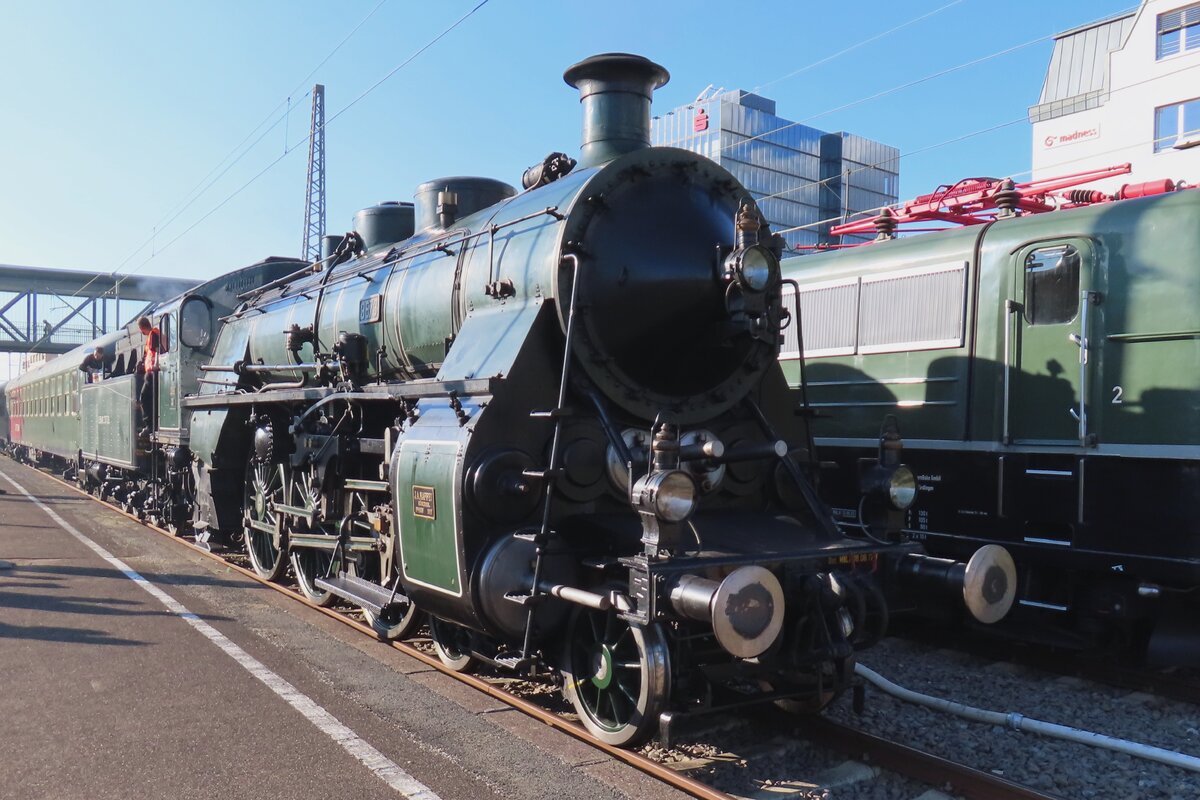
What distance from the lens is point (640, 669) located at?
4383 mm

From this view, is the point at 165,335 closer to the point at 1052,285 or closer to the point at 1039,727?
the point at 1052,285

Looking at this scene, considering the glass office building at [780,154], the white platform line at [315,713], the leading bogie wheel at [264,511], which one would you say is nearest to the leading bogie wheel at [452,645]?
the white platform line at [315,713]

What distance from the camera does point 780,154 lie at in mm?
61781

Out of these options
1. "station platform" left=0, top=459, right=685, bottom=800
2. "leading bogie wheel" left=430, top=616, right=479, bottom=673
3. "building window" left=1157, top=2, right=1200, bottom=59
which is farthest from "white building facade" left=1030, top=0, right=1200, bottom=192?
"station platform" left=0, top=459, right=685, bottom=800

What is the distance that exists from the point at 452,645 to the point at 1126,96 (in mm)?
34236

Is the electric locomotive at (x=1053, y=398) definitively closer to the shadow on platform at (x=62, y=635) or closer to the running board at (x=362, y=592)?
the running board at (x=362, y=592)

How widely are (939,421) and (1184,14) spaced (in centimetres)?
3010

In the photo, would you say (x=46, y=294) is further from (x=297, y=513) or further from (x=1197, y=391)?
(x=1197, y=391)

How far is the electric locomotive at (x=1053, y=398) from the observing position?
6.06 m

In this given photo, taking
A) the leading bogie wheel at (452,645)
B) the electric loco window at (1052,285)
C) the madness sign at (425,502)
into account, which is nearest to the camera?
the madness sign at (425,502)

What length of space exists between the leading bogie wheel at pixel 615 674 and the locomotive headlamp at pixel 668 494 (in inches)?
21.1

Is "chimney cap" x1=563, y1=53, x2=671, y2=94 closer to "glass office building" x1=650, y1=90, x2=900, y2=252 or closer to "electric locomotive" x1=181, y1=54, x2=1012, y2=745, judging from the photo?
"electric locomotive" x1=181, y1=54, x2=1012, y2=745

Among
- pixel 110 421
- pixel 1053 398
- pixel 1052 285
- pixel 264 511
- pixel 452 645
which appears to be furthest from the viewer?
pixel 110 421

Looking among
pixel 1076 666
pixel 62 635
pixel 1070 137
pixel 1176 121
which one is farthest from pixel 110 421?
pixel 1070 137
